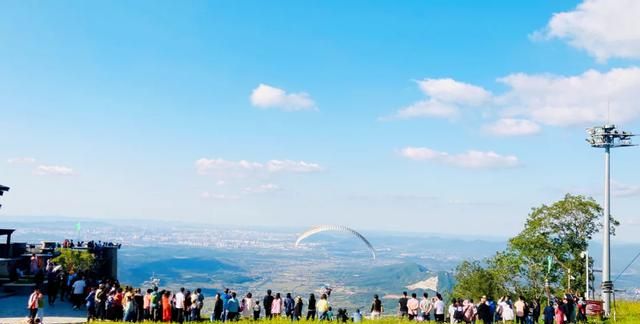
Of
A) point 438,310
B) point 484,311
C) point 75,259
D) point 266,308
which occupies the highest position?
point 484,311

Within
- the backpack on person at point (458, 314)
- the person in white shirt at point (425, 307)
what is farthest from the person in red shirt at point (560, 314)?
the person in white shirt at point (425, 307)

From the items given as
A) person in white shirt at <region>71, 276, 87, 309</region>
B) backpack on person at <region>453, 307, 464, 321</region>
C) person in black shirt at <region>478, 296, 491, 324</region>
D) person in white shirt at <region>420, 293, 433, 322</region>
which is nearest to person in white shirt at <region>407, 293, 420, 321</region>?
person in white shirt at <region>420, 293, 433, 322</region>

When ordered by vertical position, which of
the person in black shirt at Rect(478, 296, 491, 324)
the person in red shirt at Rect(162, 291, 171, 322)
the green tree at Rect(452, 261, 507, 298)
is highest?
the person in black shirt at Rect(478, 296, 491, 324)

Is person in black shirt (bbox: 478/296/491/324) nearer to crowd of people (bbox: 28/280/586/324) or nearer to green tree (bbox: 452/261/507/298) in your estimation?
crowd of people (bbox: 28/280/586/324)

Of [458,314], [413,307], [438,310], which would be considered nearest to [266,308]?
[413,307]

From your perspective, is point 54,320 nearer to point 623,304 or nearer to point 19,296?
point 19,296

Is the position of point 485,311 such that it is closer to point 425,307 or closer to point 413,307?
point 425,307

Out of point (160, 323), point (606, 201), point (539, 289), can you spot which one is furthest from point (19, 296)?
point (539, 289)
